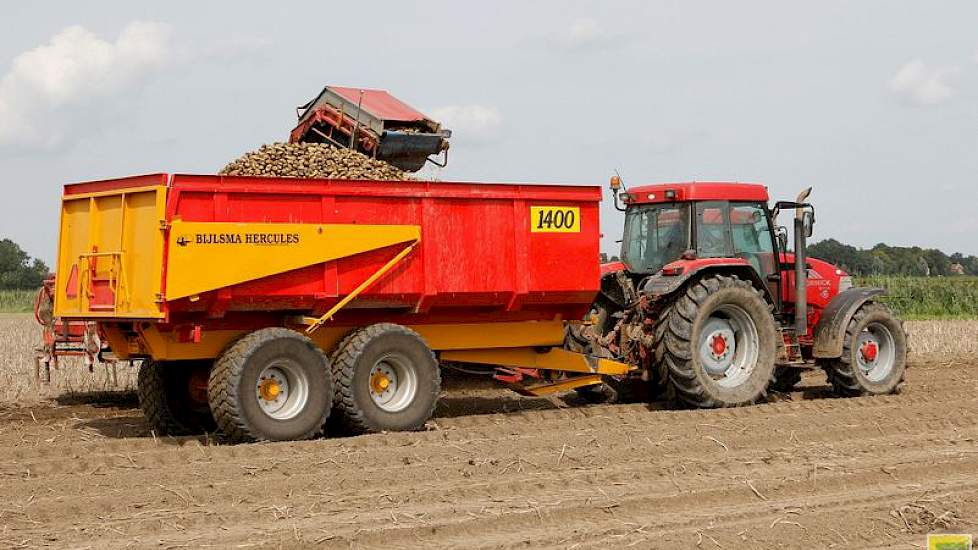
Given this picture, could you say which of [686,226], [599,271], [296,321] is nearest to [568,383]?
[599,271]

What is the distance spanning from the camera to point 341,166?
12602 millimetres

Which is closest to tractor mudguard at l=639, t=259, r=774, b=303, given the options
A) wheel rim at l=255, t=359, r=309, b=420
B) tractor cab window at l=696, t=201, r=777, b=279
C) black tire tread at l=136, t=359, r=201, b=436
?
tractor cab window at l=696, t=201, r=777, b=279

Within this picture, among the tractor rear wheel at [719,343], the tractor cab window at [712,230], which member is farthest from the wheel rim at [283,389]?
the tractor cab window at [712,230]

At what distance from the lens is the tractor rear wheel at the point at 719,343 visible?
1174 cm

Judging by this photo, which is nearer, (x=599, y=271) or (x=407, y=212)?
(x=407, y=212)

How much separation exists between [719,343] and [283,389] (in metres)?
4.46

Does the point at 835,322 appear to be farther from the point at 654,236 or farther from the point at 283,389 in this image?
the point at 283,389

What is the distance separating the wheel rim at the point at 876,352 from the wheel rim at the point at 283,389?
618 cm

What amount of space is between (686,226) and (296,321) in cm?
424

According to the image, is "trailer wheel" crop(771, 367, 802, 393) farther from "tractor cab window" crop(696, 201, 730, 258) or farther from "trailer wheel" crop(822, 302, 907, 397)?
"tractor cab window" crop(696, 201, 730, 258)

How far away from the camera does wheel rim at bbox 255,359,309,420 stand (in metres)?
9.98

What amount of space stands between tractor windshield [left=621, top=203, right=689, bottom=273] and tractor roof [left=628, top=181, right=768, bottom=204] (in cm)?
10

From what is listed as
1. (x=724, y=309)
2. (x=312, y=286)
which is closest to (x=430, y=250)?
(x=312, y=286)

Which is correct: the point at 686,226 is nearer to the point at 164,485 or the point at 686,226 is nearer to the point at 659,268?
the point at 659,268
